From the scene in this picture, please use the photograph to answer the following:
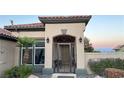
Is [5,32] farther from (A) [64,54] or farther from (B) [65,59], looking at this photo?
(B) [65,59]

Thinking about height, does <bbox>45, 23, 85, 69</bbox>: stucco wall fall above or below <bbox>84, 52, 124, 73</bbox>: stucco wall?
above

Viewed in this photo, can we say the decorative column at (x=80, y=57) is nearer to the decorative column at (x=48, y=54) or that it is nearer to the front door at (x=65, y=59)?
the front door at (x=65, y=59)

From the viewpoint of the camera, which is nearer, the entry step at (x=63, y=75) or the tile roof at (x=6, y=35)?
the tile roof at (x=6, y=35)

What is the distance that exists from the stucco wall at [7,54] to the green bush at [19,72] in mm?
270

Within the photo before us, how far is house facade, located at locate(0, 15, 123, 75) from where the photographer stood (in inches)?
446

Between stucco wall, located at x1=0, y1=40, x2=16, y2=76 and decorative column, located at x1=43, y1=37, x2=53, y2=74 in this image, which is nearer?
stucco wall, located at x1=0, y1=40, x2=16, y2=76

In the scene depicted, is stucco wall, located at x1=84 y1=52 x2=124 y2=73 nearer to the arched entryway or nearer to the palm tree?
the arched entryway

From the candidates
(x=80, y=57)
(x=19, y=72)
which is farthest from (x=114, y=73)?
(x=19, y=72)

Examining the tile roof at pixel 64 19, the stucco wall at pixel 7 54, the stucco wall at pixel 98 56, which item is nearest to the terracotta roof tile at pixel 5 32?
the stucco wall at pixel 7 54

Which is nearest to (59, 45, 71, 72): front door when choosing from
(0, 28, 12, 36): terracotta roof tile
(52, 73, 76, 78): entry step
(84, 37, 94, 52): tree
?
(52, 73, 76, 78): entry step

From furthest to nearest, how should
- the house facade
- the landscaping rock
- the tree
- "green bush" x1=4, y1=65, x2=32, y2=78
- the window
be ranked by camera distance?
the tree → the window → the house facade → "green bush" x1=4, y1=65, x2=32, y2=78 → the landscaping rock

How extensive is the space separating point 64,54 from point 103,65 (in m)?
2.16

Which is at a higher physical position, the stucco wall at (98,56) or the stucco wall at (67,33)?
the stucco wall at (67,33)

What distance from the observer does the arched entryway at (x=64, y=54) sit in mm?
11688
